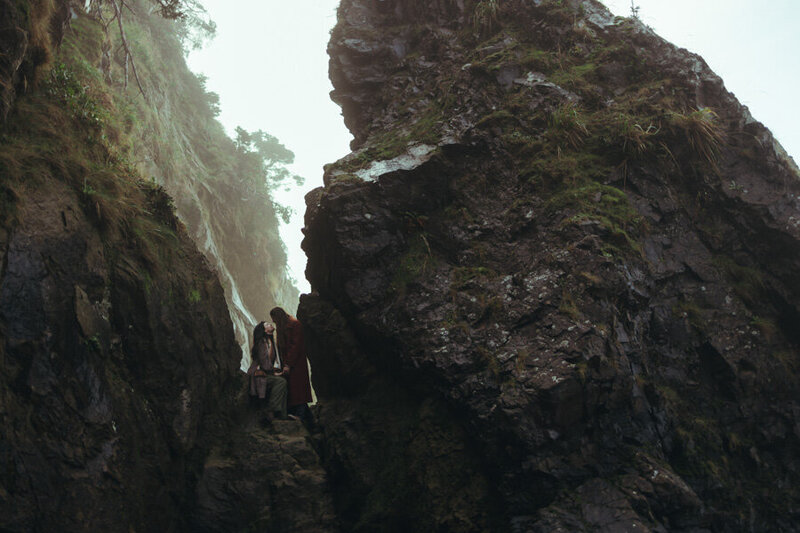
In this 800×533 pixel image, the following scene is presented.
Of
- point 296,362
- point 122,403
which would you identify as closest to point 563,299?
point 296,362

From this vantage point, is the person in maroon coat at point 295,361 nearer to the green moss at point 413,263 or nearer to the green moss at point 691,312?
the green moss at point 413,263

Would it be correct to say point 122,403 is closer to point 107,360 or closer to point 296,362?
point 107,360

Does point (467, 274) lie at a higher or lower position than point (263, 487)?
higher

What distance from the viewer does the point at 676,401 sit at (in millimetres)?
5926

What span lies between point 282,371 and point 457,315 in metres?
3.44

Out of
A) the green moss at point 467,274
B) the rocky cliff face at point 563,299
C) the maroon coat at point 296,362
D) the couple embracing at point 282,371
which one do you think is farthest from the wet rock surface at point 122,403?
the green moss at point 467,274

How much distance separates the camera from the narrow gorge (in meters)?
5.03

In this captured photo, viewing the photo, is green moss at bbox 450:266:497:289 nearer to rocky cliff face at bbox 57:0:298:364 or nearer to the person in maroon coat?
the person in maroon coat

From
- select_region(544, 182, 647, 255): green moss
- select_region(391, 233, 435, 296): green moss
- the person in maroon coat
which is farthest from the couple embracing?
select_region(544, 182, 647, 255): green moss

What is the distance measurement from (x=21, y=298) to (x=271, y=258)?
76.9ft

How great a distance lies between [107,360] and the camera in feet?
18.2

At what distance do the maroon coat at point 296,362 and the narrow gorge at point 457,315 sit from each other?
0.27m

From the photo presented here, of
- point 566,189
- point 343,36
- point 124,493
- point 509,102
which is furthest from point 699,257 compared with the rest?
point 343,36

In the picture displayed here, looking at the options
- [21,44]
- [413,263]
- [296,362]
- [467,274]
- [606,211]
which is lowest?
[296,362]
